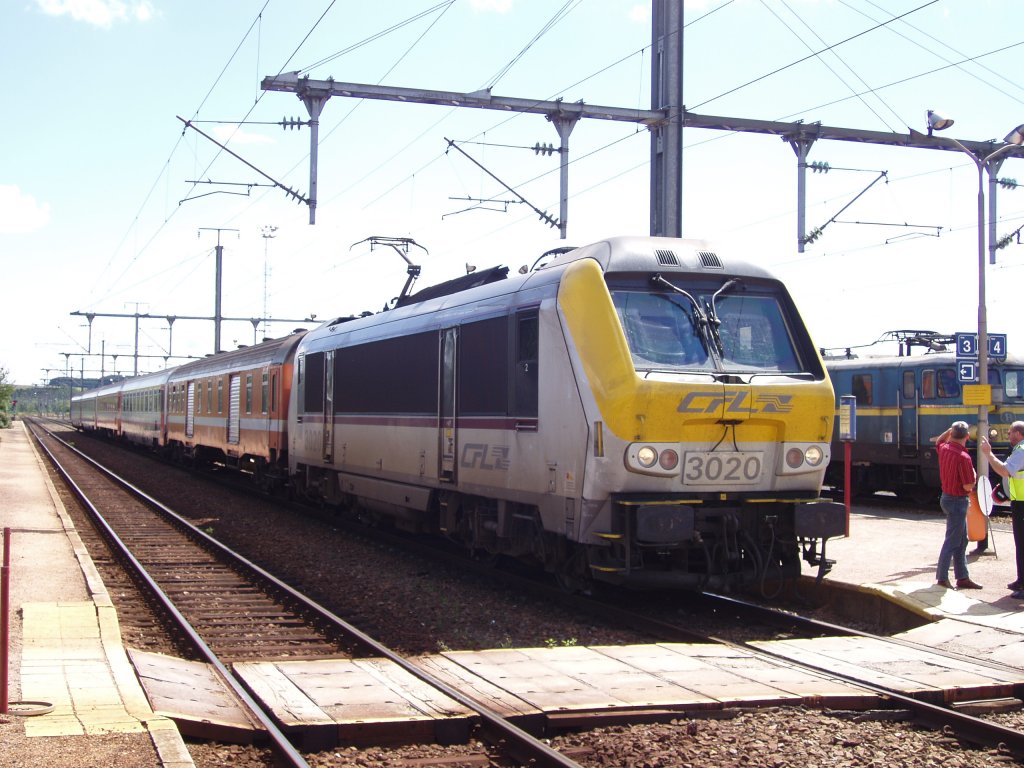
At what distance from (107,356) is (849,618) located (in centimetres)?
7840

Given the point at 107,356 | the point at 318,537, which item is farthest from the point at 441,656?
the point at 107,356

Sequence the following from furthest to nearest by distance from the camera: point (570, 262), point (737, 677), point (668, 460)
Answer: point (570, 262) < point (668, 460) < point (737, 677)

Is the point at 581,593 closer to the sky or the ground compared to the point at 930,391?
closer to the ground

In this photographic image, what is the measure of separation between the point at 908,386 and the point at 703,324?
15.6m

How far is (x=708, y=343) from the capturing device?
9664mm

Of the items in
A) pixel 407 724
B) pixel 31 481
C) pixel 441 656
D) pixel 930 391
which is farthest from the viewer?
pixel 31 481

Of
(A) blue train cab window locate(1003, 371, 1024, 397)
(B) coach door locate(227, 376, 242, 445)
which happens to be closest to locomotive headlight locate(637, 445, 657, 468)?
(A) blue train cab window locate(1003, 371, 1024, 397)

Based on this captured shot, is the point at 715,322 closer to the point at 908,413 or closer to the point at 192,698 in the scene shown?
the point at 192,698

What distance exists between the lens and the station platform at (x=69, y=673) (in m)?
5.52

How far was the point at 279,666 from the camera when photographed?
7.63 meters

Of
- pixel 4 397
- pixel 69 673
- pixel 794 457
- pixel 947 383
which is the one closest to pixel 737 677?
pixel 794 457

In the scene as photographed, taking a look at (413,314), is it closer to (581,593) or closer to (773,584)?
(581,593)

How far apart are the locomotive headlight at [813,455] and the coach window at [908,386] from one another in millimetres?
14734

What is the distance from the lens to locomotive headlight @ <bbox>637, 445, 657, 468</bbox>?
906 centimetres
